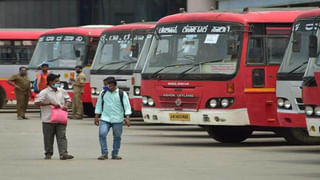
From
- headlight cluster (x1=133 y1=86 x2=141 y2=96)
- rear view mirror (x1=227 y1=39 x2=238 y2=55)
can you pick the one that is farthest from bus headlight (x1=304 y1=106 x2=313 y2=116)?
headlight cluster (x1=133 y1=86 x2=141 y2=96)

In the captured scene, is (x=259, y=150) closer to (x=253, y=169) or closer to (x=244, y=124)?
(x=244, y=124)

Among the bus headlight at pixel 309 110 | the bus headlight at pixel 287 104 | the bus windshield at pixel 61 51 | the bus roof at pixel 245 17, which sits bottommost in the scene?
the bus headlight at pixel 287 104

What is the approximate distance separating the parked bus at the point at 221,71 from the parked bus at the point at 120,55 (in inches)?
254

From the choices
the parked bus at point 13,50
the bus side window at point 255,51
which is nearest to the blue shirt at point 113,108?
the bus side window at point 255,51

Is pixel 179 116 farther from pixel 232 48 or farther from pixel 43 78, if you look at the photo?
pixel 43 78

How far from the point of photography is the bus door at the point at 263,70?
20266 millimetres

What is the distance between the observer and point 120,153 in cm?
1917

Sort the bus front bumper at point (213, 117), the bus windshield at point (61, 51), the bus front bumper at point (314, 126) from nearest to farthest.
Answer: the bus front bumper at point (314, 126) < the bus front bumper at point (213, 117) < the bus windshield at point (61, 51)

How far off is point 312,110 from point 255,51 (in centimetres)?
414

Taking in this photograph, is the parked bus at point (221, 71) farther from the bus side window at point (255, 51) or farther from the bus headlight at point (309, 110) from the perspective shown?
the bus headlight at point (309, 110)

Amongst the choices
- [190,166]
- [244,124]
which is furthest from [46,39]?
[190,166]

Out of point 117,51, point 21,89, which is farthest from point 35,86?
point 117,51

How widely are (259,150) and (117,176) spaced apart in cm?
549

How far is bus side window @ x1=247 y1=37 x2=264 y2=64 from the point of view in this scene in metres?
20.5
